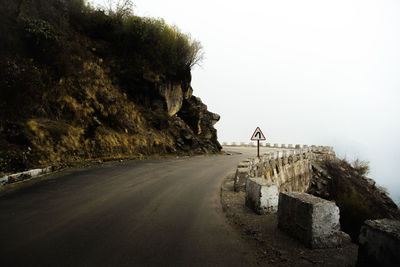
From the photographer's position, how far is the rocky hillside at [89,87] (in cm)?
965

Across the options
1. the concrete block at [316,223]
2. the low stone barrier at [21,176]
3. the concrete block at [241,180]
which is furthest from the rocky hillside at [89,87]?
the concrete block at [316,223]

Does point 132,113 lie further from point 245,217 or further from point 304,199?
point 304,199

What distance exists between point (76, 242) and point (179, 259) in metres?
1.74

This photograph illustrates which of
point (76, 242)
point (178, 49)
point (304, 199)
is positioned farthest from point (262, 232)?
point (178, 49)

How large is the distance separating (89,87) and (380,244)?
52.6 feet

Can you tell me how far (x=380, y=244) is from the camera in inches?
90.7

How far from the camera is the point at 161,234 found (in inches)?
145

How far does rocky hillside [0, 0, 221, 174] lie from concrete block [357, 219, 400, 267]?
32.7 feet

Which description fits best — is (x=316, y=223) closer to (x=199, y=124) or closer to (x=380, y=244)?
(x=380, y=244)

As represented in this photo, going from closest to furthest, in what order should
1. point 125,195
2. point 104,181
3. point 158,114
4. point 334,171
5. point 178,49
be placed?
1. point 125,195
2. point 104,181
3. point 158,114
4. point 178,49
5. point 334,171

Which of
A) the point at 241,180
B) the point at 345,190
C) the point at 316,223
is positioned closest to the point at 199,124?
the point at 345,190

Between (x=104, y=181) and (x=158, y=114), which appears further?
(x=158, y=114)

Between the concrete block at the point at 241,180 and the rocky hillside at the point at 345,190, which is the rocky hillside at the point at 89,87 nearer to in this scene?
the concrete block at the point at 241,180

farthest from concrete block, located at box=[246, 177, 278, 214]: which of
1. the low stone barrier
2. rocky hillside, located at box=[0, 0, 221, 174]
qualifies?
rocky hillside, located at box=[0, 0, 221, 174]
